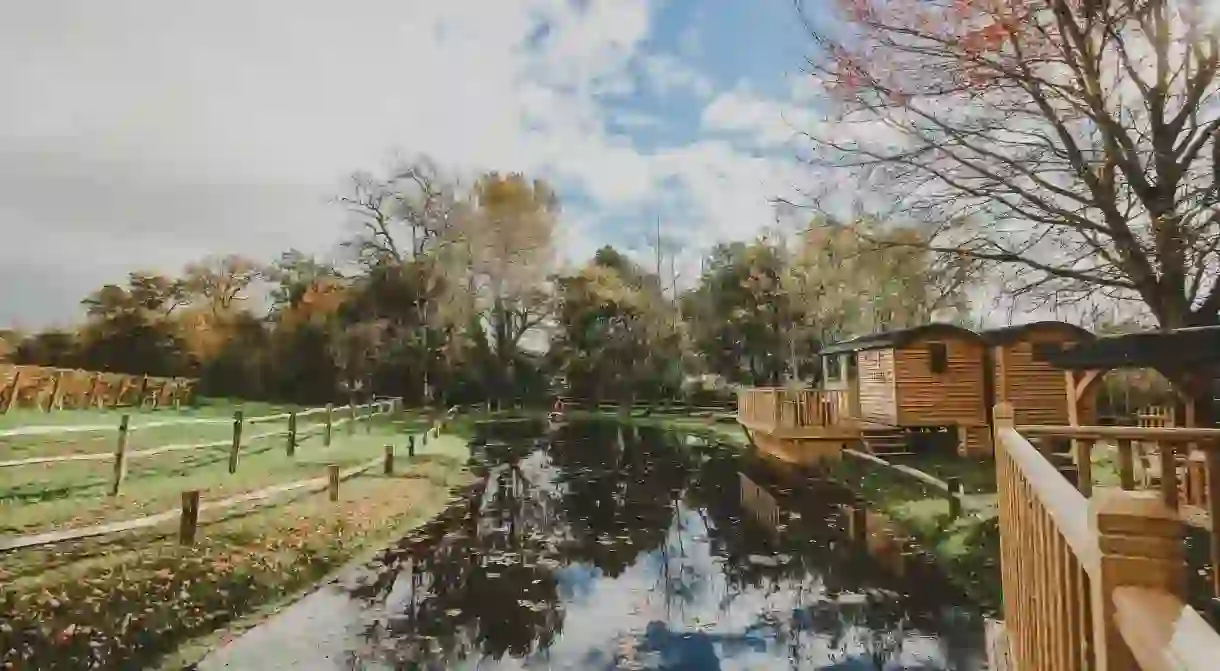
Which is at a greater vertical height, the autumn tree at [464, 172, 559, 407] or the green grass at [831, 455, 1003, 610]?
the autumn tree at [464, 172, 559, 407]

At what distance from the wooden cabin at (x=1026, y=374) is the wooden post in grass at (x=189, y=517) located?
716 cm

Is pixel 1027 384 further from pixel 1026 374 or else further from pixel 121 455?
pixel 121 455

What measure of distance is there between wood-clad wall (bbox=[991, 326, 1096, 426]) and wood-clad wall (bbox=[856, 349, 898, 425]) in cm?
108

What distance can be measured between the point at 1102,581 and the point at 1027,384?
8384mm

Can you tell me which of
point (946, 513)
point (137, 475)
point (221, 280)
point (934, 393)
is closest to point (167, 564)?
point (137, 475)

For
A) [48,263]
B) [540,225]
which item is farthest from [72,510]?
[540,225]

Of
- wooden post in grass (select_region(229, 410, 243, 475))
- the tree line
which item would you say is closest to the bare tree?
the tree line

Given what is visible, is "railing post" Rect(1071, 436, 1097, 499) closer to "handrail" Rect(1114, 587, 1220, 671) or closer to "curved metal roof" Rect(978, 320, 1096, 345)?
"handrail" Rect(1114, 587, 1220, 671)

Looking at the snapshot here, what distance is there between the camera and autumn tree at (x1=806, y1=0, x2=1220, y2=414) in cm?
433

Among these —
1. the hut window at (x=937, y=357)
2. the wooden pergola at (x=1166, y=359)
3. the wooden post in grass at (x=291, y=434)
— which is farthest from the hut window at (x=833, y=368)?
the wooden post in grass at (x=291, y=434)

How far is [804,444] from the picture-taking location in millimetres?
8117

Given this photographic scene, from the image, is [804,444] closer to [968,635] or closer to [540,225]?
[540,225]

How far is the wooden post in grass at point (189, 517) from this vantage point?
3861 mm

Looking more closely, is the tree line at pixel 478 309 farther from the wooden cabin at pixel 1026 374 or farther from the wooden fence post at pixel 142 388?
the wooden cabin at pixel 1026 374
